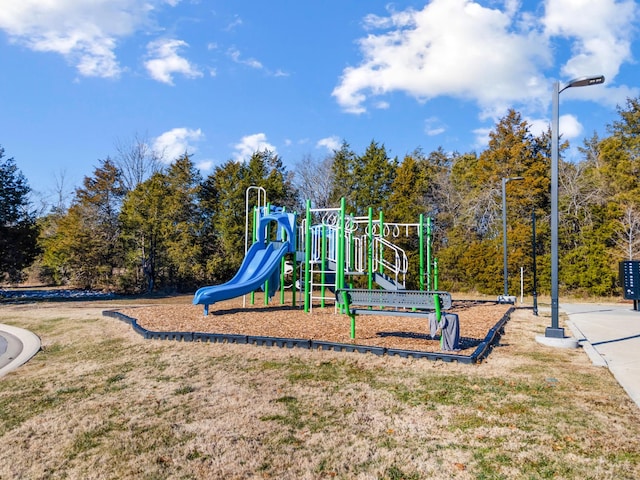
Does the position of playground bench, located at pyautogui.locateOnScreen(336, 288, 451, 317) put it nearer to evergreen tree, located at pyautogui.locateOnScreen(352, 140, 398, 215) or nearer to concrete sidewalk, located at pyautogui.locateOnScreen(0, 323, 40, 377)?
concrete sidewalk, located at pyautogui.locateOnScreen(0, 323, 40, 377)

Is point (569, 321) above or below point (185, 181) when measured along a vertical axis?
below

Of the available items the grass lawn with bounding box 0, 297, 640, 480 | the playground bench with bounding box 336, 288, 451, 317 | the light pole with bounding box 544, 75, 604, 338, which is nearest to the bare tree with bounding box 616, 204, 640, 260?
the light pole with bounding box 544, 75, 604, 338

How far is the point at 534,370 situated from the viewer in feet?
20.8

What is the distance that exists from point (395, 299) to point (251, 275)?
20.6ft

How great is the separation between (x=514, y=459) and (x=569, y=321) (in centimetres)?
1048

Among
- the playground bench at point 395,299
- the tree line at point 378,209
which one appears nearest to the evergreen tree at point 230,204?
the tree line at point 378,209

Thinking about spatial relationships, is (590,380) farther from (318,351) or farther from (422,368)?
(318,351)

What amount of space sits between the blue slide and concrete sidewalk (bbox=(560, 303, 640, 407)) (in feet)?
26.0

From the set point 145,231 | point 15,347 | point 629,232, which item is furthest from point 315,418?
point 145,231

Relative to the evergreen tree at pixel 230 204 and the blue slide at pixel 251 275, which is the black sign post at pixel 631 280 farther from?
the evergreen tree at pixel 230 204

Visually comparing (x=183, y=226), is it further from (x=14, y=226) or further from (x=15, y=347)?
(x=15, y=347)

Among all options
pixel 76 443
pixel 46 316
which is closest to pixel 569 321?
pixel 76 443

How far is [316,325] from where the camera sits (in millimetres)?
10375

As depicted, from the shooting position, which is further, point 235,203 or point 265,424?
point 235,203
